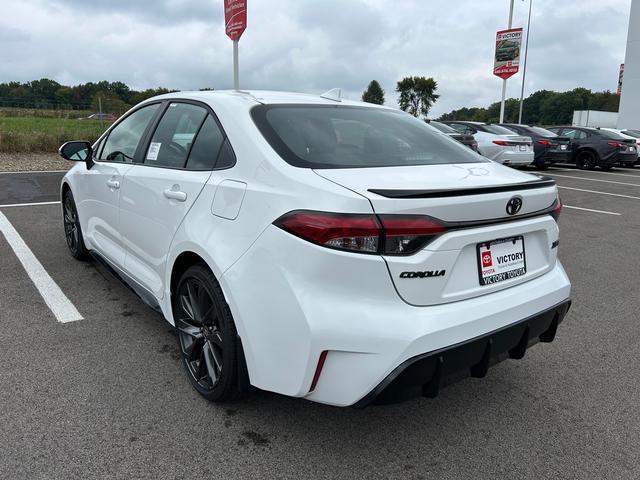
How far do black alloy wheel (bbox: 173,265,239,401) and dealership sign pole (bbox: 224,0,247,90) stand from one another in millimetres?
11326

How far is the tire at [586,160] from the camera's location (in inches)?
699

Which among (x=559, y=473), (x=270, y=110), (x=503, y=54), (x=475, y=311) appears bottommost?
(x=559, y=473)

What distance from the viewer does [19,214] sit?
7234 millimetres

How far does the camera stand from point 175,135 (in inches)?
123

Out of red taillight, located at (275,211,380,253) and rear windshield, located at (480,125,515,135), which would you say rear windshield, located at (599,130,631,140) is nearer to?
rear windshield, located at (480,125,515,135)

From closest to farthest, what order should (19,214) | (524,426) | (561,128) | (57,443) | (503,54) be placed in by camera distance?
(57,443)
(524,426)
(19,214)
(561,128)
(503,54)

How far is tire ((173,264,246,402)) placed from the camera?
240 cm

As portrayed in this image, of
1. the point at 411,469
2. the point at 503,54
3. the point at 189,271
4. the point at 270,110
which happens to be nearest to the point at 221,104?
the point at 270,110

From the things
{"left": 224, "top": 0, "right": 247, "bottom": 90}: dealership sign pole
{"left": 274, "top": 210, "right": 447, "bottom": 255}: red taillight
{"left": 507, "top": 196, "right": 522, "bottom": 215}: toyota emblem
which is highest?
{"left": 224, "top": 0, "right": 247, "bottom": 90}: dealership sign pole

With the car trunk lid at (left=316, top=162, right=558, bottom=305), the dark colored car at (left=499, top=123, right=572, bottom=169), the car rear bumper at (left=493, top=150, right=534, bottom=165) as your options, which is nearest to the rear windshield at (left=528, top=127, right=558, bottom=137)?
the dark colored car at (left=499, top=123, right=572, bottom=169)

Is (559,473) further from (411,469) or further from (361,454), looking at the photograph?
(361,454)

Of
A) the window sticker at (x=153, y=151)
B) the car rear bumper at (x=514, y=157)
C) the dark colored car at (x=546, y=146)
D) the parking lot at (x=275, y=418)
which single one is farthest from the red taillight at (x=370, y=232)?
the dark colored car at (x=546, y=146)

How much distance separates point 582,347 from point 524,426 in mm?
1180

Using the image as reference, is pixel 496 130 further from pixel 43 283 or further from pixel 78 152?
pixel 43 283
